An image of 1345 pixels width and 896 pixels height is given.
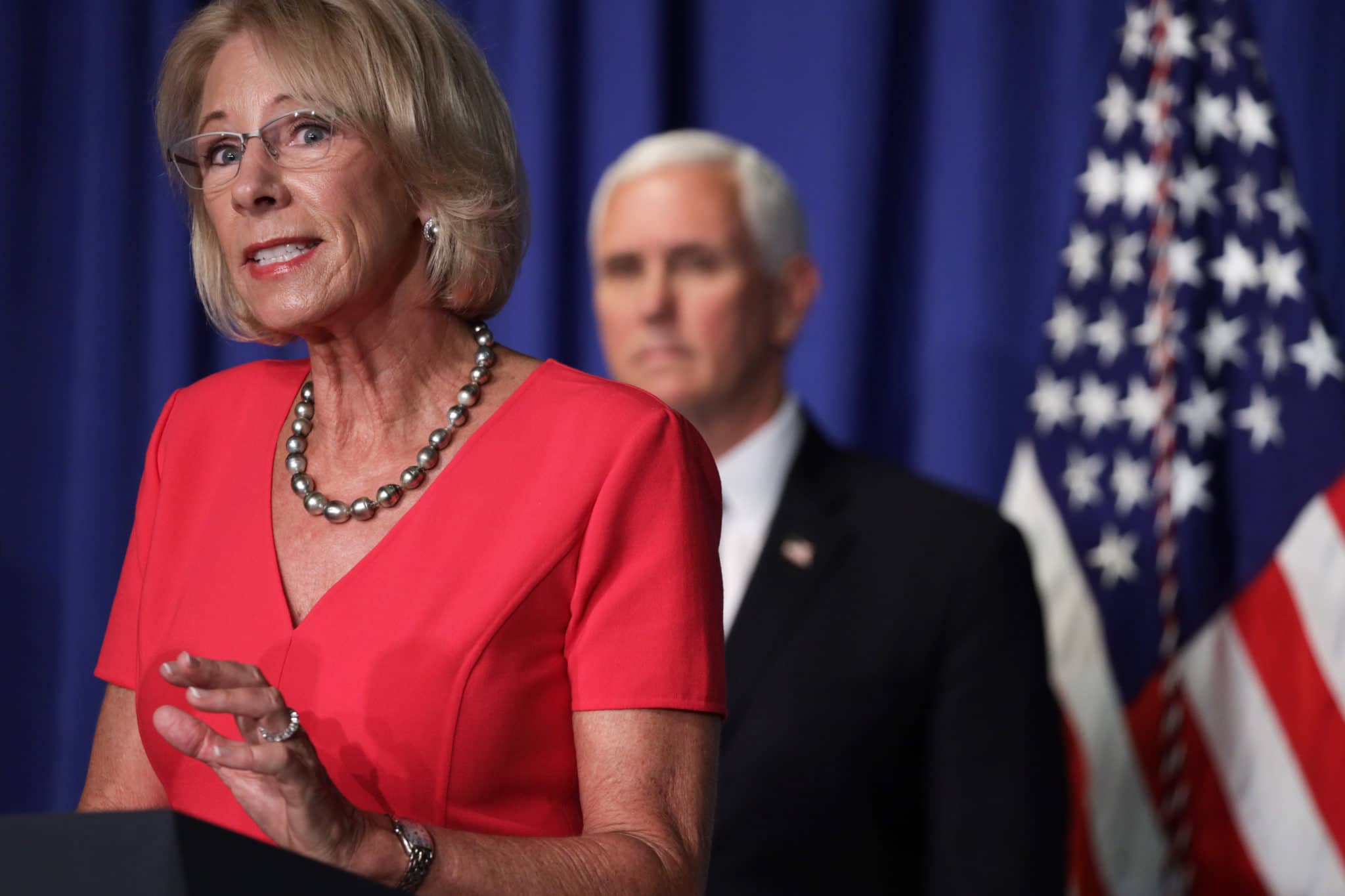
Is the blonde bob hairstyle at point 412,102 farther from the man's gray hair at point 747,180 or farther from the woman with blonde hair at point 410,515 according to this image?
the man's gray hair at point 747,180

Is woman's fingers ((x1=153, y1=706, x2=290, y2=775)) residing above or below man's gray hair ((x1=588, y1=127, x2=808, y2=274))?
below

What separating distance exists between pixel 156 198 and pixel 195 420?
193cm

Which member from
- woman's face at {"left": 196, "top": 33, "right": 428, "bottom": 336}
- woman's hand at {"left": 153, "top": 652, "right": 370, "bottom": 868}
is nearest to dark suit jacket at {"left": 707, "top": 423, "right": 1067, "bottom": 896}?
woman's face at {"left": 196, "top": 33, "right": 428, "bottom": 336}

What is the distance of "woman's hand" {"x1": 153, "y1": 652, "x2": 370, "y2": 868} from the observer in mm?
979

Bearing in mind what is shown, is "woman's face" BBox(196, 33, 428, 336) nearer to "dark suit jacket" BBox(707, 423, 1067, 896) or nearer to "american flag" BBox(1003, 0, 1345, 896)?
"dark suit jacket" BBox(707, 423, 1067, 896)

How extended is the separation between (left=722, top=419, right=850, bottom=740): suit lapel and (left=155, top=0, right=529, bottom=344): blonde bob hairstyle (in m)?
1.27

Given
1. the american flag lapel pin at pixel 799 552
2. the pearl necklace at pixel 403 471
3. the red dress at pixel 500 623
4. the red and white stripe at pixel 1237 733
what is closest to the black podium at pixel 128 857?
the red dress at pixel 500 623

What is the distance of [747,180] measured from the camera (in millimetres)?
3061

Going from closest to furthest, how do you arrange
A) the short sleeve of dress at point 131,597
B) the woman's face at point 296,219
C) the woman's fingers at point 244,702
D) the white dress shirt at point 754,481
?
the woman's fingers at point 244,702, the woman's face at point 296,219, the short sleeve of dress at point 131,597, the white dress shirt at point 754,481

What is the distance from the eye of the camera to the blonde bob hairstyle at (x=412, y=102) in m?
1.35

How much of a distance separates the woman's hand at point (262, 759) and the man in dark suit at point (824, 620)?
5.17ft

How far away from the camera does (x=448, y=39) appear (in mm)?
1414

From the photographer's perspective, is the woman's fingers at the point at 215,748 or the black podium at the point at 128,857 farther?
the woman's fingers at the point at 215,748

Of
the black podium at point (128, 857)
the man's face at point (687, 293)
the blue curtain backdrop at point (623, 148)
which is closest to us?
the black podium at point (128, 857)
